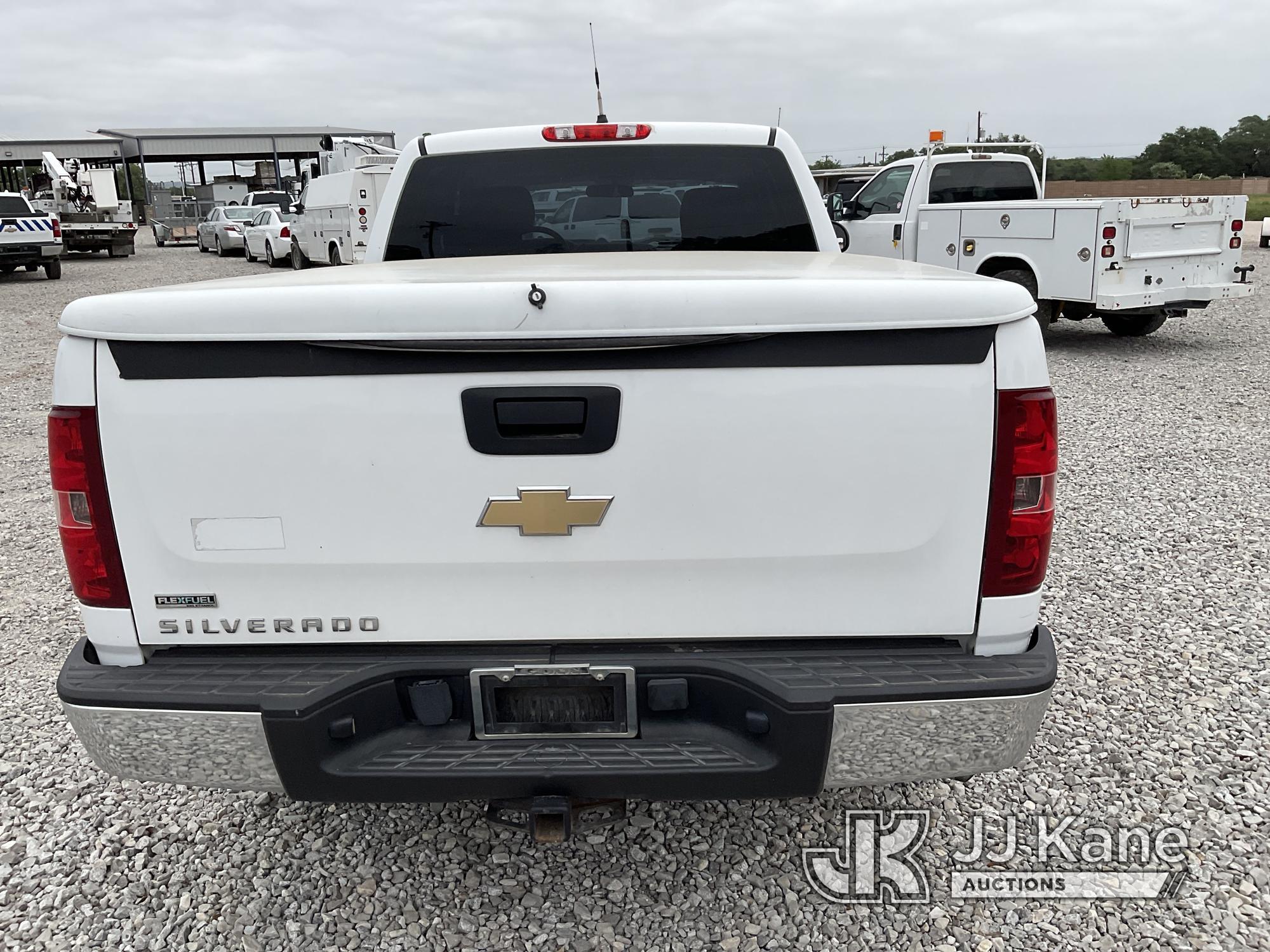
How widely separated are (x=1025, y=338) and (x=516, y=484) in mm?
1122

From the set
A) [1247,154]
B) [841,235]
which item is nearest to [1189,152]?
[1247,154]

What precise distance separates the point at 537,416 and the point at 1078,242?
965 cm

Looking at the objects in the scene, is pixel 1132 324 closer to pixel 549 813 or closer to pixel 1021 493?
pixel 1021 493

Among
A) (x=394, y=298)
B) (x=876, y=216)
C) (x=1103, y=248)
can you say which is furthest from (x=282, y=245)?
(x=394, y=298)

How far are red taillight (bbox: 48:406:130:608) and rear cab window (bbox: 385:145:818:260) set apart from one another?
2.19m

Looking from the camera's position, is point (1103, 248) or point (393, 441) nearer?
point (393, 441)

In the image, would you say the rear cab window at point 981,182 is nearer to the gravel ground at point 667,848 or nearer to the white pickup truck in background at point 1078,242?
the white pickup truck in background at point 1078,242

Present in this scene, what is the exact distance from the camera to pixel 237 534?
2.17m

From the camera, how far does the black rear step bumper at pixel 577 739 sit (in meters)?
2.14

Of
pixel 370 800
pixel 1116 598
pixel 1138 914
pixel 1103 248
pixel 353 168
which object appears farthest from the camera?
pixel 353 168

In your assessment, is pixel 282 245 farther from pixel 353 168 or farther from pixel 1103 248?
pixel 1103 248

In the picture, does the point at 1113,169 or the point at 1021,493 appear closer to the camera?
the point at 1021,493

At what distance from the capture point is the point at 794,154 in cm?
420

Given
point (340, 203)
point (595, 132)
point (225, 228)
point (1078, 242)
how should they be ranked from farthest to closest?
1. point (225, 228)
2. point (340, 203)
3. point (1078, 242)
4. point (595, 132)
